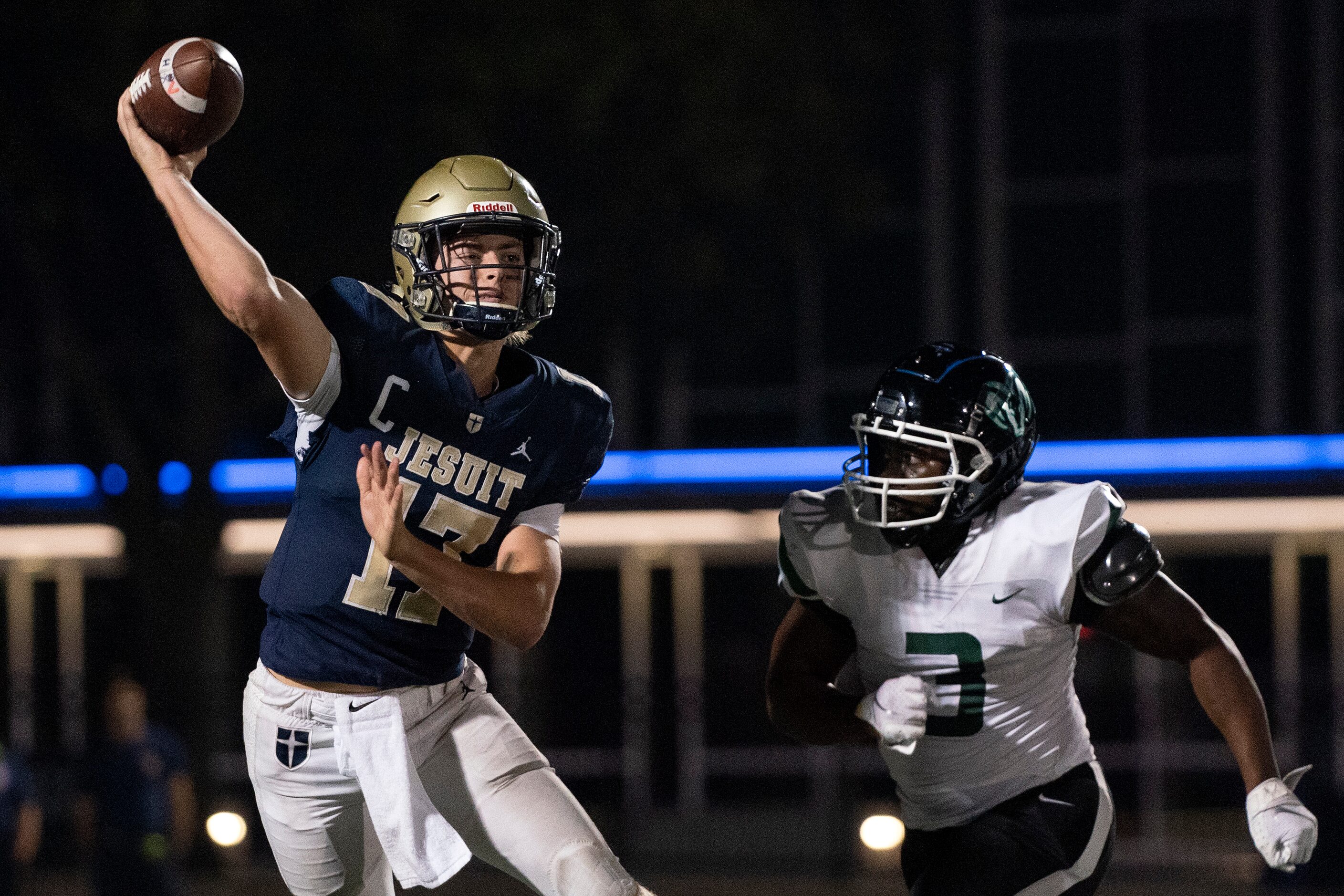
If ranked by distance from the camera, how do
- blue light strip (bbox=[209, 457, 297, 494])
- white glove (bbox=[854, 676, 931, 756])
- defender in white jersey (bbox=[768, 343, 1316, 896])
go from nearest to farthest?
1. white glove (bbox=[854, 676, 931, 756])
2. defender in white jersey (bbox=[768, 343, 1316, 896])
3. blue light strip (bbox=[209, 457, 297, 494])

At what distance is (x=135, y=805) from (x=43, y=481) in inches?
255

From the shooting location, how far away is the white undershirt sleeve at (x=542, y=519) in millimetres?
3438

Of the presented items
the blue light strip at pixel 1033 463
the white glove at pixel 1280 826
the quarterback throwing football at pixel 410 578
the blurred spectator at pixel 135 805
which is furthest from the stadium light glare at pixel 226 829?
the white glove at pixel 1280 826

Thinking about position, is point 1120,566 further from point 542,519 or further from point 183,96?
point 183,96

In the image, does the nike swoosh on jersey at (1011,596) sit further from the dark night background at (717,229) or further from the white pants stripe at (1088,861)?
the dark night background at (717,229)

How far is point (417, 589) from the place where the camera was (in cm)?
329

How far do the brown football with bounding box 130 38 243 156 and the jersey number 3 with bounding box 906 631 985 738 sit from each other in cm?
185

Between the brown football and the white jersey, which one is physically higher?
the brown football

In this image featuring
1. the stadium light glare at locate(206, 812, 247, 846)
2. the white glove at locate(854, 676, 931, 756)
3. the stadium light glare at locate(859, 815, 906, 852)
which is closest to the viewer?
the white glove at locate(854, 676, 931, 756)

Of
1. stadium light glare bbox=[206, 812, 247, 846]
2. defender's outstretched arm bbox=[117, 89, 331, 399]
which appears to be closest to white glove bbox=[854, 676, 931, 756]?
defender's outstretched arm bbox=[117, 89, 331, 399]

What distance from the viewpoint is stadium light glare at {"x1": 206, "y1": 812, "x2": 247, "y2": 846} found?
7324 millimetres

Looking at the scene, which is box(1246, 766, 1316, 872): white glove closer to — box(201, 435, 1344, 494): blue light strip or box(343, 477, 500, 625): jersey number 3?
box(343, 477, 500, 625): jersey number 3

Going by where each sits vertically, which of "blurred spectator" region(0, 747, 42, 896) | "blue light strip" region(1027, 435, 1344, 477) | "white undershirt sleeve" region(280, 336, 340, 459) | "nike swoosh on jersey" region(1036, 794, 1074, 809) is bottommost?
"blurred spectator" region(0, 747, 42, 896)

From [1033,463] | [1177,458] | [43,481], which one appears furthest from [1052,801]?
[43,481]
